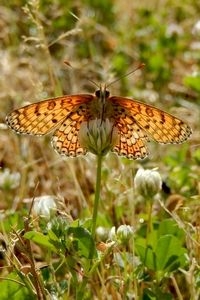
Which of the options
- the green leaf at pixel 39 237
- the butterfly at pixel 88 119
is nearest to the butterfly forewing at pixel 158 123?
the butterfly at pixel 88 119

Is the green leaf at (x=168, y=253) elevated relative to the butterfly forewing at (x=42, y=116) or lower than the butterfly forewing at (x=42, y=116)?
lower

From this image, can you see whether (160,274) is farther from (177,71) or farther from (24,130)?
(177,71)

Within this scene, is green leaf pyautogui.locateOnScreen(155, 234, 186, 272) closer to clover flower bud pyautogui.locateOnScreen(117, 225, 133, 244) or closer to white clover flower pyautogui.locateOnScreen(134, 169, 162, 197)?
clover flower bud pyautogui.locateOnScreen(117, 225, 133, 244)

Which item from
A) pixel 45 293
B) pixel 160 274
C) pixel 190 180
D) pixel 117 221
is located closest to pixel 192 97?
pixel 190 180

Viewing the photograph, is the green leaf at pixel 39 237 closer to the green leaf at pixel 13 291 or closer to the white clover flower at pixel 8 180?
Answer: the green leaf at pixel 13 291

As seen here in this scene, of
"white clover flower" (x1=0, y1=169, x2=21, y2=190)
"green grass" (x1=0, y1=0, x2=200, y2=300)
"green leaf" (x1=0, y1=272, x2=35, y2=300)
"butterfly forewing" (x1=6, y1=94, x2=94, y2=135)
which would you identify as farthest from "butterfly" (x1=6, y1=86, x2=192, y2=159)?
"white clover flower" (x1=0, y1=169, x2=21, y2=190)

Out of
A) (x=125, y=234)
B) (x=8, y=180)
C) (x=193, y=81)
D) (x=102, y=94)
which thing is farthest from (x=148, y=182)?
(x=193, y=81)
